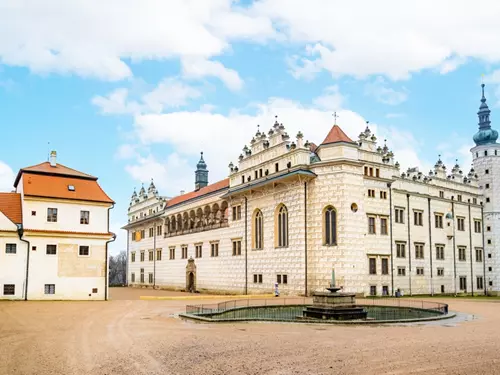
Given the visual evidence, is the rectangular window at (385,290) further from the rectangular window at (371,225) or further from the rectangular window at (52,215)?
the rectangular window at (52,215)

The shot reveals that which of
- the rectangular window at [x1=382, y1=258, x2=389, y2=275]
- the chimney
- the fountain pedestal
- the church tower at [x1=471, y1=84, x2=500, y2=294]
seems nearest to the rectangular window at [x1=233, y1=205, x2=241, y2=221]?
the rectangular window at [x1=382, y1=258, x2=389, y2=275]

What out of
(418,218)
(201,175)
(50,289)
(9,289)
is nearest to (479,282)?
(418,218)

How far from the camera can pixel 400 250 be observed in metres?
44.4

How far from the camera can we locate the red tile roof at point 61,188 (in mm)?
36344

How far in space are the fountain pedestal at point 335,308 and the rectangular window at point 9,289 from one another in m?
20.8

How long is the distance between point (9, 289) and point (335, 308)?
22307 mm

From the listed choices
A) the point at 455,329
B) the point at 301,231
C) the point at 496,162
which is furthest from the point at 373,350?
the point at 496,162

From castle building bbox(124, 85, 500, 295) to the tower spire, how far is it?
0.40ft

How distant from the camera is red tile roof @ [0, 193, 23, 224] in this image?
115 ft

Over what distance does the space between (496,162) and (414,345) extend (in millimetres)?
46793

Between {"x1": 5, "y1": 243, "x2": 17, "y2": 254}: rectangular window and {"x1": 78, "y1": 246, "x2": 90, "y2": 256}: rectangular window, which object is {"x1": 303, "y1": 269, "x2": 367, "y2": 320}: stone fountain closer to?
{"x1": 78, "y1": 246, "x2": 90, "y2": 256}: rectangular window

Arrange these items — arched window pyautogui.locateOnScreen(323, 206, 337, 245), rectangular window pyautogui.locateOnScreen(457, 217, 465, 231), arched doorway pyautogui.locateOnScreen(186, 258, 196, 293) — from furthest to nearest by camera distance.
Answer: arched doorway pyautogui.locateOnScreen(186, 258, 196, 293) < rectangular window pyautogui.locateOnScreen(457, 217, 465, 231) < arched window pyautogui.locateOnScreen(323, 206, 337, 245)

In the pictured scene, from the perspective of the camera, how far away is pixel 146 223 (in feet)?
237

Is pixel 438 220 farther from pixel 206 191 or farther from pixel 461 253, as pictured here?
pixel 206 191
